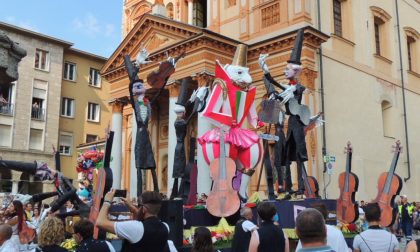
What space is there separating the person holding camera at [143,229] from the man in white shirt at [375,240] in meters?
1.82

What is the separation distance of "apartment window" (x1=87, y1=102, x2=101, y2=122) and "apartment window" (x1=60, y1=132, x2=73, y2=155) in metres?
2.68

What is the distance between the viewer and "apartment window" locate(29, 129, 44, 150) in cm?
3484

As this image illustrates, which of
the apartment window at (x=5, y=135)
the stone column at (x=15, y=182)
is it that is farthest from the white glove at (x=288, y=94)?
the apartment window at (x=5, y=135)

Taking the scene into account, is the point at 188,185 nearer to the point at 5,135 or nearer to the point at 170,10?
the point at 170,10

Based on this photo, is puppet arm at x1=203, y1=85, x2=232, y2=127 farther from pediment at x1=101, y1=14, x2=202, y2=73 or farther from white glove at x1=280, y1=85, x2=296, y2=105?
pediment at x1=101, y1=14, x2=202, y2=73

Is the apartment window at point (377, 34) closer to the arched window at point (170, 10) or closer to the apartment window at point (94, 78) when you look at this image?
the arched window at point (170, 10)

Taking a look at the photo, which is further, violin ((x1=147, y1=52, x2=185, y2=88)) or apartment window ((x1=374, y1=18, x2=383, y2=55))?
apartment window ((x1=374, y1=18, x2=383, y2=55))

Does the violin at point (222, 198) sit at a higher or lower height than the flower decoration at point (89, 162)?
lower

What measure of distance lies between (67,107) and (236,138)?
3049 cm

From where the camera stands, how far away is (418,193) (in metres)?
26.1

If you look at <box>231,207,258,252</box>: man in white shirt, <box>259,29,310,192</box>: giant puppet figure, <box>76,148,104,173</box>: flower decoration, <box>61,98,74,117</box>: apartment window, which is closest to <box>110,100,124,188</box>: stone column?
<box>76,148,104,173</box>: flower decoration

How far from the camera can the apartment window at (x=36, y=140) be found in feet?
114

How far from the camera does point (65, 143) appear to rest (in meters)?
37.2

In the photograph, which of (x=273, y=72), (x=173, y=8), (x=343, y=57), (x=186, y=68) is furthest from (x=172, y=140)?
(x=173, y=8)
